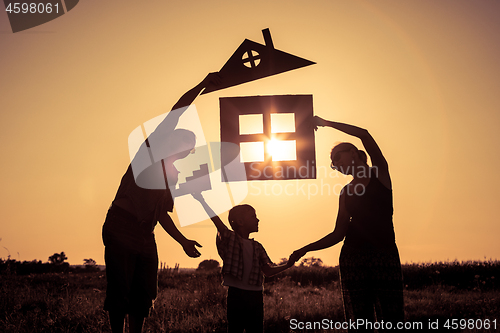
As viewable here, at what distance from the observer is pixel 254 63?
406 cm

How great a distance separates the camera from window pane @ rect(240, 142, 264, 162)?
4039 mm

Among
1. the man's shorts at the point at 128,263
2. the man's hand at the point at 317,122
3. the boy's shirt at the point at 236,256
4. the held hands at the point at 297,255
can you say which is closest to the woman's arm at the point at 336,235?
the held hands at the point at 297,255

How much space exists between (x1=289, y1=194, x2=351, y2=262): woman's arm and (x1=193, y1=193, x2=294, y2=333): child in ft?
0.65

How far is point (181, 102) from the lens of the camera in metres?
3.41

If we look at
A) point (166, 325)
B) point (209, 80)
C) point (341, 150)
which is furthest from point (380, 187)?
point (166, 325)

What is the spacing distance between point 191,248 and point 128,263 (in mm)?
520

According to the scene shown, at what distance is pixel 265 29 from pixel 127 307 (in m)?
2.93

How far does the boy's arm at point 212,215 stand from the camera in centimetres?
337

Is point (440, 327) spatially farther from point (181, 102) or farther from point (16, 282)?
point (16, 282)

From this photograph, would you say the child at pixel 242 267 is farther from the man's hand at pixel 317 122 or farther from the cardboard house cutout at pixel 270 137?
the man's hand at pixel 317 122

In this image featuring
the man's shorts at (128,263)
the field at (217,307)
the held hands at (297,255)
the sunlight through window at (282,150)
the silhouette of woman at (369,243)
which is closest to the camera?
the silhouette of woman at (369,243)

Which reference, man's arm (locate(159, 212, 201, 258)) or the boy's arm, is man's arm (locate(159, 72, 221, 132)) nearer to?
the boy's arm

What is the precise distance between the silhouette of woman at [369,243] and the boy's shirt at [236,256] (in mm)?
679

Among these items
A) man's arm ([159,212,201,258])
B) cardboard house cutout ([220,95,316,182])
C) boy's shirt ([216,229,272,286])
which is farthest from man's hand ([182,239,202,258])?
cardboard house cutout ([220,95,316,182])
